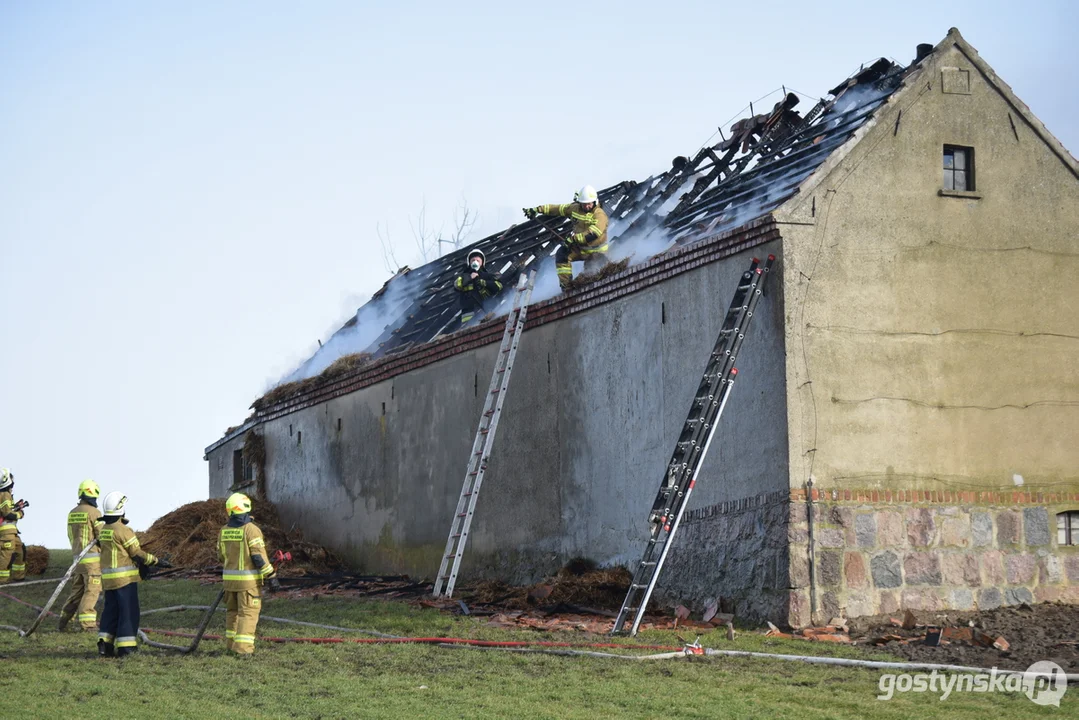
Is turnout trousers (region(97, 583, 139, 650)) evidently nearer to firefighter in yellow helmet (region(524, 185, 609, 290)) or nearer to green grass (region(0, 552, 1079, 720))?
green grass (region(0, 552, 1079, 720))

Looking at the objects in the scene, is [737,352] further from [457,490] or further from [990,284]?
[457,490]

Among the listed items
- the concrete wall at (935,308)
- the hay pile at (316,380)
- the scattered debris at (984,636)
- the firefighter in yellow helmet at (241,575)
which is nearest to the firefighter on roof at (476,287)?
the hay pile at (316,380)

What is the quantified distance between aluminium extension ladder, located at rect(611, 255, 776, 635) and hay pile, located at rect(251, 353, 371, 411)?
32.6 feet

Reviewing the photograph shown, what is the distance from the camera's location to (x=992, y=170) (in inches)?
619

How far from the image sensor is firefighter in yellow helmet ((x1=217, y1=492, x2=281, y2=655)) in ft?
42.1

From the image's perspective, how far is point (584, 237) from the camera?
18.7 m

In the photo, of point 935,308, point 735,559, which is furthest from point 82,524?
point 935,308

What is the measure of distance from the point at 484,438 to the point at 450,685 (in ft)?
27.9

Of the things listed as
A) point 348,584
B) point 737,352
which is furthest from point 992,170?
point 348,584

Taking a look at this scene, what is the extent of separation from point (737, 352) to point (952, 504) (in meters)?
2.75

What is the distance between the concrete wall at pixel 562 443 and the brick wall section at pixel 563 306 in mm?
136

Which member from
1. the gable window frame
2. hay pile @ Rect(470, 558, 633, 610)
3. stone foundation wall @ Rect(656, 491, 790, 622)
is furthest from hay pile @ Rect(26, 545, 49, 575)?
the gable window frame

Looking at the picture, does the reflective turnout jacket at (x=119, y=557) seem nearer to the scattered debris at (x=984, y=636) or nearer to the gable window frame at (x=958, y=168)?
the scattered debris at (x=984, y=636)

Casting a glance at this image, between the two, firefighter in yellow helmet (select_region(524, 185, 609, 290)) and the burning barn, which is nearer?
the burning barn
